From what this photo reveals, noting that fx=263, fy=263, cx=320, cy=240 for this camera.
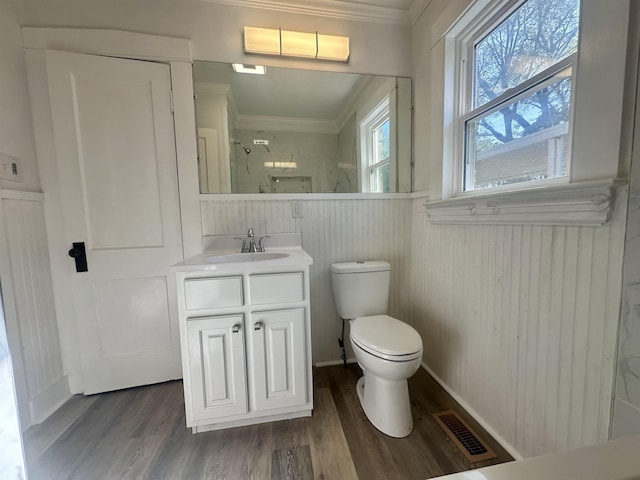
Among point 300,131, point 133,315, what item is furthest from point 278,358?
point 300,131

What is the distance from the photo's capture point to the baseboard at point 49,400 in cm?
137

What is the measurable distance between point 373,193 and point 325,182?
1.15 ft

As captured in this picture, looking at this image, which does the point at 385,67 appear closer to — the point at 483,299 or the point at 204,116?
the point at 204,116

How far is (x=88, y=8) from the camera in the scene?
1475mm

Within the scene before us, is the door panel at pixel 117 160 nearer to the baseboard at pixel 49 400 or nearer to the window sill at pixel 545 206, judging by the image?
the baseboard at pixel 49 400

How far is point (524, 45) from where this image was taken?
1.12 meters

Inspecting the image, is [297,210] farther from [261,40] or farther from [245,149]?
[261,40]

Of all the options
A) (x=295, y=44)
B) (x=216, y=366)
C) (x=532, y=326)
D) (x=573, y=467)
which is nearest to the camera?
(x=573, y=467)

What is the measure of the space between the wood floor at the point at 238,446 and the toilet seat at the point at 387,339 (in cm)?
41

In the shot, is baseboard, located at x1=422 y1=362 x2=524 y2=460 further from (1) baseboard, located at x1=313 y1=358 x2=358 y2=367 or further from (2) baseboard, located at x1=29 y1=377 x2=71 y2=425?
(2) baseboard, located at x1=29 y1=377 x2=71 y2=425

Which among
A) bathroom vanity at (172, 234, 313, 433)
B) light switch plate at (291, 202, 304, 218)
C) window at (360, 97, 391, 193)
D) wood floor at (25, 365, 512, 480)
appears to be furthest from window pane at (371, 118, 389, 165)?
wood floor at (25, 365, 512, 480)

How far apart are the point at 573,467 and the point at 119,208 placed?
80.5 inches

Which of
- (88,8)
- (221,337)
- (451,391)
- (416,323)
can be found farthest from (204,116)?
(451,391)

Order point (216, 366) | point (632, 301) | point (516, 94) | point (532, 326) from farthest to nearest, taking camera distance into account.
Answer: point (216, 366), point (516, 94), point (532, 326), point (632, 301)
